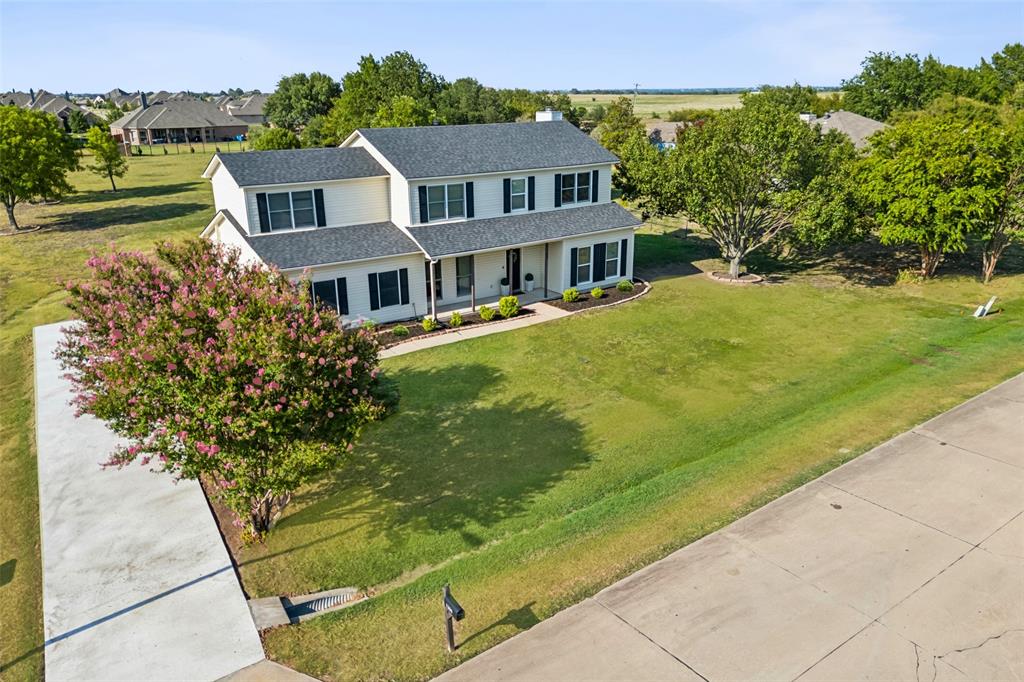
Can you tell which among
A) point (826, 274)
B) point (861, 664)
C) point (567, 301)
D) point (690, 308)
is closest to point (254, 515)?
point (861, 664)

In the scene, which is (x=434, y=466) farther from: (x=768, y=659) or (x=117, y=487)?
(x=768, y=659)

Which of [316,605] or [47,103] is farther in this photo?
[47,103]

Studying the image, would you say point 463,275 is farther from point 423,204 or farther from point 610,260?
point 610,260

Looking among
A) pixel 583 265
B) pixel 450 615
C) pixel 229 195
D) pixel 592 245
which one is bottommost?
pixel 450 615

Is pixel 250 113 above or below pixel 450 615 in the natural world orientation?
above

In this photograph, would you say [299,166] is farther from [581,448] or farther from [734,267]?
[734,267]

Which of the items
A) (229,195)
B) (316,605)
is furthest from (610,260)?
(316,605)

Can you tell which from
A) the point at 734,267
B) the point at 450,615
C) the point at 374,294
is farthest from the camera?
the point at 734,267

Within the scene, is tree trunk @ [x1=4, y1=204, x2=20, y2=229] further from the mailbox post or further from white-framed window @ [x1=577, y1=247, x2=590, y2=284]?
the mailbox post

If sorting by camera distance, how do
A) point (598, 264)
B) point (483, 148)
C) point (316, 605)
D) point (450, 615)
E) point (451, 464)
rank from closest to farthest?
1. point (450, 615)
2. point (316, 605)
3. point (451, 464)
4. point (483, 148)
5. point (598, 264)

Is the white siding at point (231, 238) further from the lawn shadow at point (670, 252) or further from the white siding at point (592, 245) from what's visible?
the lawn shadow at point (670, 252)
